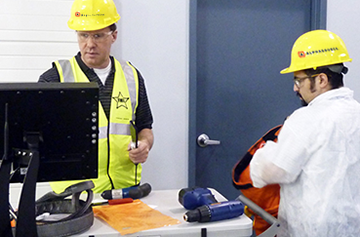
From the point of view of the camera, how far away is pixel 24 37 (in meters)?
2.69

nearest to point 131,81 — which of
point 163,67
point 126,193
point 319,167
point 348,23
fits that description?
point 163,67

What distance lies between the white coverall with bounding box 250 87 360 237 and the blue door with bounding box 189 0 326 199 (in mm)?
1375

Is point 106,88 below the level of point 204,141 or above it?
above

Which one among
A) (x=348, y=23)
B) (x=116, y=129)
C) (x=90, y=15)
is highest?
(x=348, y=23)

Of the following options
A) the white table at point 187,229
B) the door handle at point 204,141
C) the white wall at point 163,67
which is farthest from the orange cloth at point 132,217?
the door handle at point 204,141

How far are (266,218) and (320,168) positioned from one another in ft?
1.04

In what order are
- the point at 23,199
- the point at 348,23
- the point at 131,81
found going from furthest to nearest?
1. the point at 348,23
2. the point at 131,81
3. the point at 23,199

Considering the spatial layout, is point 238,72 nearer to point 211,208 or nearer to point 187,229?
point 211,208

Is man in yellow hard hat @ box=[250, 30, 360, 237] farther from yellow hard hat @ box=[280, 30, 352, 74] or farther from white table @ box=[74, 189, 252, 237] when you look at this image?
white table @ box=[74, 189, 252, 237]

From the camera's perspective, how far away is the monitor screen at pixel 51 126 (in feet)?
4.32

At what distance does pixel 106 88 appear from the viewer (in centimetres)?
230

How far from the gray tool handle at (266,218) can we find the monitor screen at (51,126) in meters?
0.79

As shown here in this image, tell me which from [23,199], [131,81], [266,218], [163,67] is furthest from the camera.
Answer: [163,67]

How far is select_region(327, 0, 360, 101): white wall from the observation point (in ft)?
10.5
